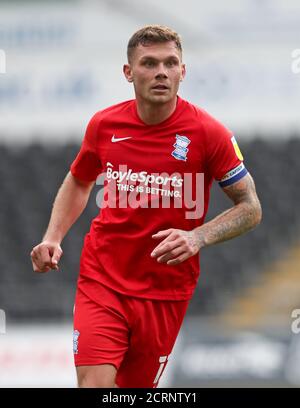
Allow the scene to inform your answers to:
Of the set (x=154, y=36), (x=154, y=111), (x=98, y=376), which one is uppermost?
(x=154, y=36)

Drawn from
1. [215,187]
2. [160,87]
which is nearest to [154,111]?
[160,87]

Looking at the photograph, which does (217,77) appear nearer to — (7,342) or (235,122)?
(235,122)

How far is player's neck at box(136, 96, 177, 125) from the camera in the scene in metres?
5.52

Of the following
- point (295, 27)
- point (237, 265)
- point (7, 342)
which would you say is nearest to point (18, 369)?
point (7, 342)

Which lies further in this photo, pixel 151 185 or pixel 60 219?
pixel 60 219

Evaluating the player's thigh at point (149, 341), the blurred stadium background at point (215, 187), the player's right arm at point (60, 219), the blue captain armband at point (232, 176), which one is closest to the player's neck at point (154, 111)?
the blue captain armband at point (232, 176)

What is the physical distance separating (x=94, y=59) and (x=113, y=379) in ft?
39.5

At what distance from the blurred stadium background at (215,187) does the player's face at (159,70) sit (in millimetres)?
5143

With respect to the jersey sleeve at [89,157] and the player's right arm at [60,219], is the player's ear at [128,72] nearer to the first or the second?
the jersey sleeve at [89,157]

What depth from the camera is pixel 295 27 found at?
16.2 metres

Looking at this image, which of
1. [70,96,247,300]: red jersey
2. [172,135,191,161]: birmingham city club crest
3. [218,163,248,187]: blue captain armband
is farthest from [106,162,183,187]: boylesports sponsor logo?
[218,163,248,187]: blue captain armband

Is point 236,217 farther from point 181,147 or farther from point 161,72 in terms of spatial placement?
point 161,72

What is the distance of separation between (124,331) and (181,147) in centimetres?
103

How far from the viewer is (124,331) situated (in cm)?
555
